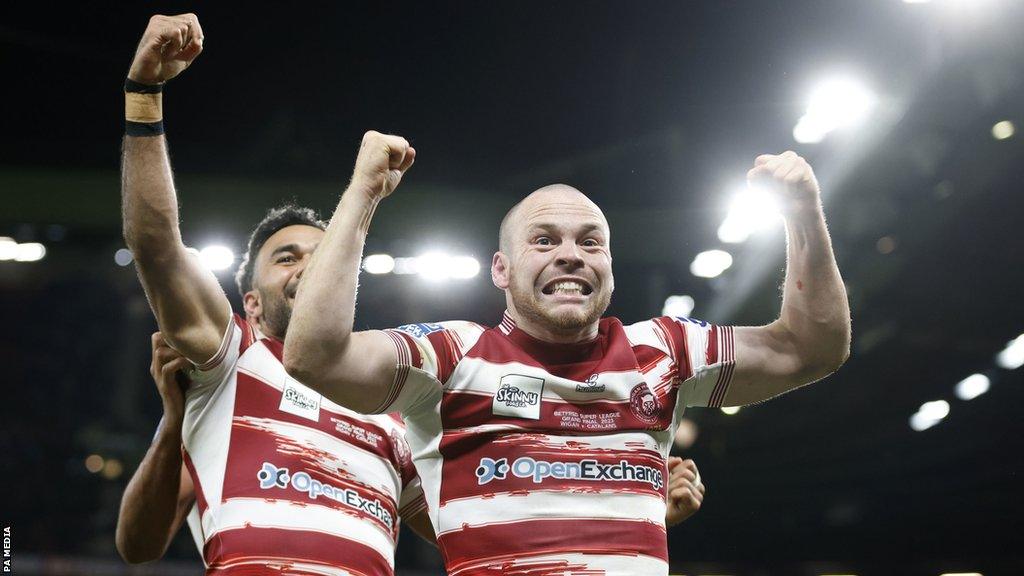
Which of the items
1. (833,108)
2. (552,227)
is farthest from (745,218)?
(552,227)

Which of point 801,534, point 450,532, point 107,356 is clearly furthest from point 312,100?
point 801,534

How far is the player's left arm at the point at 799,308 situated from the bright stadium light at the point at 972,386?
366 inches

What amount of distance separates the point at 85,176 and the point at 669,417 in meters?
5.72

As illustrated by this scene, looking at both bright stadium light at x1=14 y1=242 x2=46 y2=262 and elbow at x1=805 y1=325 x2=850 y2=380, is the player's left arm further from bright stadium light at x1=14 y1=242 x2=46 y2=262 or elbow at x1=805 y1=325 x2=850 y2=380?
bright stadium light at x1=14 y1=242 x2=46 y2=262

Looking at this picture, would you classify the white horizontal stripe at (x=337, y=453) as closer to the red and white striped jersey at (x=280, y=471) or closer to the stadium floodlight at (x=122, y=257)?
the red and white striped jersey at (x=280, y=471)

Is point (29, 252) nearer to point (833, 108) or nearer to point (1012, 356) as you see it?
point (833, 108)

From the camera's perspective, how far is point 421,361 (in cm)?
201

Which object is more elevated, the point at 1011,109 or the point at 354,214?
the point at 1011,109

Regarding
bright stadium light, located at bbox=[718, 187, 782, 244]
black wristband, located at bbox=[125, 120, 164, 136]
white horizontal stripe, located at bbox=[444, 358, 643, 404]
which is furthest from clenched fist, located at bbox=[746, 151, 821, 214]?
bright stadium light, located at bbox=[718, 187, 782, 244]

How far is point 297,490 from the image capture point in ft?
7.57

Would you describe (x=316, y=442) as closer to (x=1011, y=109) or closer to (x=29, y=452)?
(x=1011, y=109)

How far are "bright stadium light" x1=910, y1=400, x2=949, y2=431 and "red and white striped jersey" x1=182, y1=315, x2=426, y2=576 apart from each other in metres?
10.0

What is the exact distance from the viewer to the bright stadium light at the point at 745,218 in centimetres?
752

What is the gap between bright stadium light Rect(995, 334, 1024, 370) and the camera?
31.9 feet
